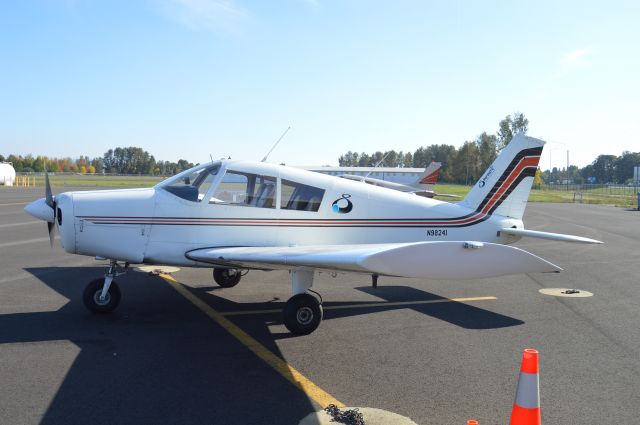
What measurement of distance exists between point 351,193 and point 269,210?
1215mm

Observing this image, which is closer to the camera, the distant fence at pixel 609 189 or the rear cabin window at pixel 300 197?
the rear cabin window at pixel 300 197

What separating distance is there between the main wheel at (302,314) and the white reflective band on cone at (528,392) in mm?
3324

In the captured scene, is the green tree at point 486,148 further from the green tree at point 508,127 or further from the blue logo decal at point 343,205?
the blue logo decal at point 343,205

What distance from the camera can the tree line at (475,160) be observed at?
80250mm

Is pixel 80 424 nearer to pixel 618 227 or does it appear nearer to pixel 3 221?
pixel 3 221

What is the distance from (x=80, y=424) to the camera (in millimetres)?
3664

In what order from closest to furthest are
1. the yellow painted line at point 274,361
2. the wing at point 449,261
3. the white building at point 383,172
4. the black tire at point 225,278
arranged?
the yellow painted line at point 274,361 < the wing at point 449,261 < the black tire at point 225,278 < the white building at point 383,172

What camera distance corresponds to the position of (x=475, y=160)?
86.8 m

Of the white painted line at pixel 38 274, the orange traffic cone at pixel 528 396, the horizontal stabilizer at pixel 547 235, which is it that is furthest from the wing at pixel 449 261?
the white painted line at pixel 38 274

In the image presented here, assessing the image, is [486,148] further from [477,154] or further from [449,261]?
[449,261]

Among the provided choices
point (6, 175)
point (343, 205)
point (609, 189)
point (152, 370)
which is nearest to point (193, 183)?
point (343, 205)

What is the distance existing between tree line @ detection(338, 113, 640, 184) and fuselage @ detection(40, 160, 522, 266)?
140 ft

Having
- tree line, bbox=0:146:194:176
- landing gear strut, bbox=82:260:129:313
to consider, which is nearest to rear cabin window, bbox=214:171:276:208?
landing gear strut, bbox=82:260:129:313

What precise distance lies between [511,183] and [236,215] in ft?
14.5
